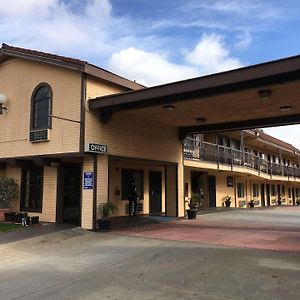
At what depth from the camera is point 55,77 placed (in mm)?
14898

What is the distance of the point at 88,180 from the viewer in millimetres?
13859

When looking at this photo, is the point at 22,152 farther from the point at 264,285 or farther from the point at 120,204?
the point at 264,285

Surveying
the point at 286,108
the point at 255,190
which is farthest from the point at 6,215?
the point at 255,190

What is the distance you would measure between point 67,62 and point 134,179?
281 inches

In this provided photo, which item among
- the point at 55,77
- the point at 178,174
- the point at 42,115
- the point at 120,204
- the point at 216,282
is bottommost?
the point at 216,282

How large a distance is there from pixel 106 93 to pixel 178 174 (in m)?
6.24

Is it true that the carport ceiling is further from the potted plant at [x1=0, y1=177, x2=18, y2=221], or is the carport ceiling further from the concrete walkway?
the potted plant at [x1=0, y1=177, x2=18, y2=221]

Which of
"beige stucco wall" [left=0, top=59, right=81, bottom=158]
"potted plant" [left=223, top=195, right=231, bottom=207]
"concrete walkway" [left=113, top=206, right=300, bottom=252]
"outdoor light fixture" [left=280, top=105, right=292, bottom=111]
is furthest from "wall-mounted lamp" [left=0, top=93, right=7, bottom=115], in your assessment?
"potted plant" [left=223, top=195, right=231, bottom=207]

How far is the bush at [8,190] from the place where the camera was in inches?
633

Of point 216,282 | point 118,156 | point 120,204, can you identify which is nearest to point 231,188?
point 120,204

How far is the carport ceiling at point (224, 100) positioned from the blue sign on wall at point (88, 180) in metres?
2.03

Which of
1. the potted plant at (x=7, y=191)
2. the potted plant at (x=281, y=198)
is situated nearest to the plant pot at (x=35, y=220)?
the potted plant at (x=7, y=191)

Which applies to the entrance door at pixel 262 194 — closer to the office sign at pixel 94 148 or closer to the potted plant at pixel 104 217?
the potted plant at pixel 104 217

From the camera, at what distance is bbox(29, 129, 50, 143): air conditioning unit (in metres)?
14.7
